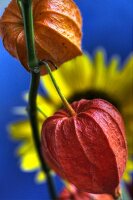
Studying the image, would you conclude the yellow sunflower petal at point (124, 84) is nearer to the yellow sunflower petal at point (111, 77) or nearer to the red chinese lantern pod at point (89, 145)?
the yellow sunflower petal at point (111, 77)

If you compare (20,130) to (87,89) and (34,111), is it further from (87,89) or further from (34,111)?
(34,111)

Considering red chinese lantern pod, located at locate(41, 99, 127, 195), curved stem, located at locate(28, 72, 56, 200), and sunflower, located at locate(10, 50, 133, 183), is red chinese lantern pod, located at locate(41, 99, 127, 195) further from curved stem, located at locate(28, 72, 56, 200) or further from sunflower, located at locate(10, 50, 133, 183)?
sunflower, located at locate(10, 50, 133, 183)

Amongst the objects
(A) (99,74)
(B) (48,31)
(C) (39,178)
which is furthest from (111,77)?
→ (B) (48,31)

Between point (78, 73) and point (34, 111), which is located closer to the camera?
point (34, 111)

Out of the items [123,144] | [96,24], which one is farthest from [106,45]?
[123,144]

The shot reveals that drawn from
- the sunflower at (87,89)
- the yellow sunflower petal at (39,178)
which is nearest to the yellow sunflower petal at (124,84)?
the sunflower at (87,89)

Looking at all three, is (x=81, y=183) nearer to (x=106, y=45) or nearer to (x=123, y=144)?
(x=123, y=144)

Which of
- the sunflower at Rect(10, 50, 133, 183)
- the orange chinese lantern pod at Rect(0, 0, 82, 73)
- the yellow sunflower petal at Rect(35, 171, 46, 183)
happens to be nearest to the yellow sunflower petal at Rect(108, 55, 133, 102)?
the sunflower at Rect(10, 50, 133, 183)

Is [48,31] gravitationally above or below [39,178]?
above
